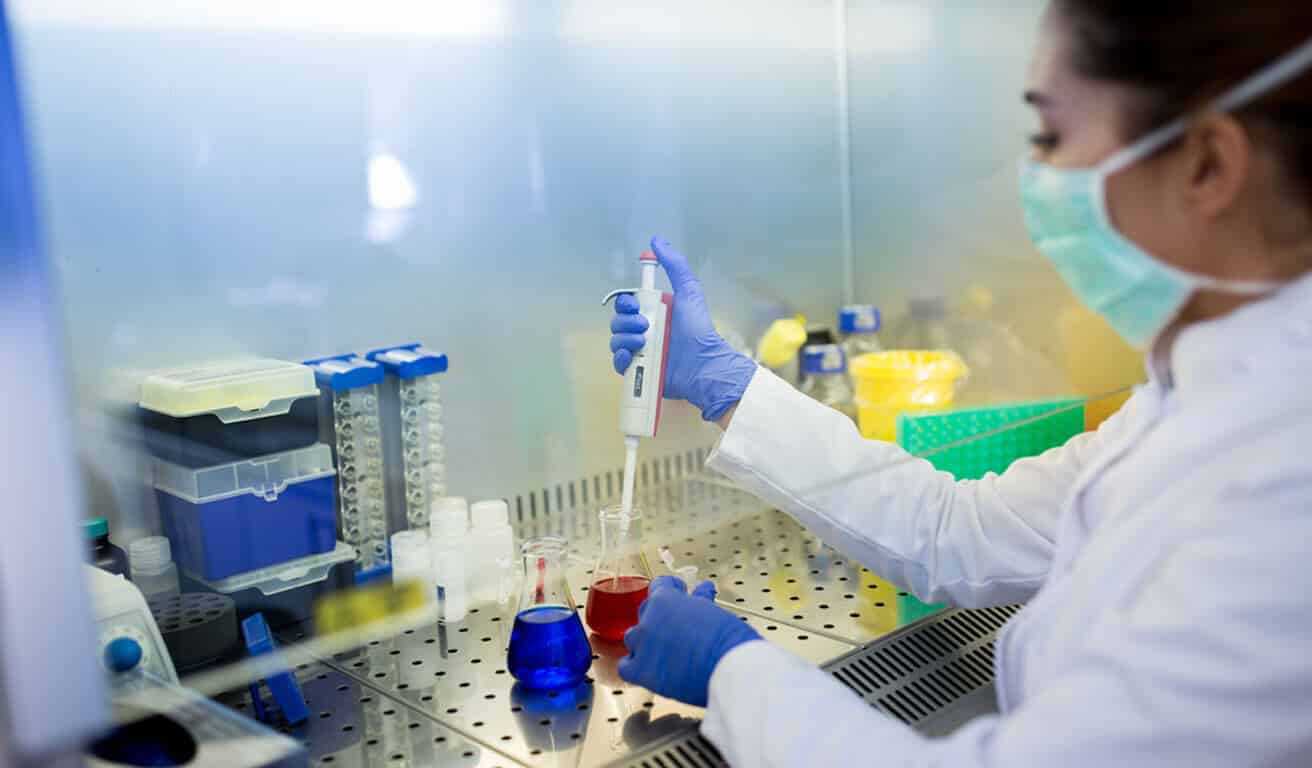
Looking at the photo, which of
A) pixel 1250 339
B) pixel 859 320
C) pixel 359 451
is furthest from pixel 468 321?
pixel 1250 339

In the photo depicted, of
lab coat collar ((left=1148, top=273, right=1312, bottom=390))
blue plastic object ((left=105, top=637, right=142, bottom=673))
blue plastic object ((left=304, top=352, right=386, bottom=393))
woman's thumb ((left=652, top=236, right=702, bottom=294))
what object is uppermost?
woman's thumb ((left=652, top=236, right=702, bottom=294))

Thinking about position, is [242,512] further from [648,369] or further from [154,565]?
[648,369]

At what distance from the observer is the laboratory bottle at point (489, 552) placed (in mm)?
1496

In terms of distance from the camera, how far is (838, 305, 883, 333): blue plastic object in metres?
2.14

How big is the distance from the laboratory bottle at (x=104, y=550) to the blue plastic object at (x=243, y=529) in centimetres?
7

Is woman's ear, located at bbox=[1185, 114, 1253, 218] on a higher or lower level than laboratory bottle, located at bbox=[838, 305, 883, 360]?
higher

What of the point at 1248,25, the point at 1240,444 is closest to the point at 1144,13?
the point at 1248,25

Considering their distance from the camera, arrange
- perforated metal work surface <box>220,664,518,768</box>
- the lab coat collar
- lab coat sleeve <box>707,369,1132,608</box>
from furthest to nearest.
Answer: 1. lab coat sleeve <box>707,369,1132,608</box>
2. perforated metal work surface <box>220,664,518,768</box>
3. the lab coat collar

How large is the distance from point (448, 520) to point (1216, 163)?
102 centimetres

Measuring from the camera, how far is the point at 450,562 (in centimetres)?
149

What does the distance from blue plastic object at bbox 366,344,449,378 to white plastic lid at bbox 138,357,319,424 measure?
126 mm

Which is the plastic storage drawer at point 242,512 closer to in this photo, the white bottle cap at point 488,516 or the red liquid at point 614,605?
the white bottle cap at point 488,516

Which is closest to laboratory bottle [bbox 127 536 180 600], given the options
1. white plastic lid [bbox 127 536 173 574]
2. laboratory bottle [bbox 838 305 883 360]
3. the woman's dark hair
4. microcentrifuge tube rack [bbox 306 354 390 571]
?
white plastic lid [bbox 127 536 173 574]

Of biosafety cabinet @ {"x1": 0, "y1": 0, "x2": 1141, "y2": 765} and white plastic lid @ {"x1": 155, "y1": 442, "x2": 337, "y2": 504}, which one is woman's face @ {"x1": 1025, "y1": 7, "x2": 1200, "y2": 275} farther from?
white plastic lid @ {"x1": 155, "y1": 442, "x2": 337, "y2": 504}
